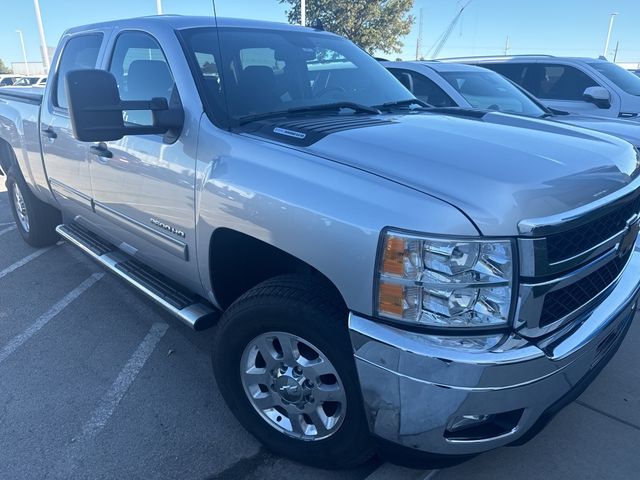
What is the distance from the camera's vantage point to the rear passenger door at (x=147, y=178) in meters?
2.65

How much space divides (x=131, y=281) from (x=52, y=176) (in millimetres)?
1564

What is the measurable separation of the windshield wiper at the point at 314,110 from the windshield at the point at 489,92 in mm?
3499

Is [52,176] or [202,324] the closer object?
[202,324]

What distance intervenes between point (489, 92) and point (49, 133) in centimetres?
480

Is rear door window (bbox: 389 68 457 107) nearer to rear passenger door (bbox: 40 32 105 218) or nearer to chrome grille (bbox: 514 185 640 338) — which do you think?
rear passenger door (bbox: 40 32 105 218)

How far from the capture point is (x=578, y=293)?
2.07 metres

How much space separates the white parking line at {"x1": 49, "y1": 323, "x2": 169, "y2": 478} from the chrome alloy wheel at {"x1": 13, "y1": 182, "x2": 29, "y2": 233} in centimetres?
241

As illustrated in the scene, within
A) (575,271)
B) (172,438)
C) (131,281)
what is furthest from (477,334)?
(131,281)

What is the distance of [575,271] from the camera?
1.98 meters

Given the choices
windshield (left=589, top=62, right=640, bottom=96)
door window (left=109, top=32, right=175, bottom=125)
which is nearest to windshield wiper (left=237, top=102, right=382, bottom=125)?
door window (left=109, top=32, right=175, bottom=125)

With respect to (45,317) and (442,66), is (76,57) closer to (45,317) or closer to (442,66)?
(45,317)

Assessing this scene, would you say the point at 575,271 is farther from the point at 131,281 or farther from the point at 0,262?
the point at 0,262

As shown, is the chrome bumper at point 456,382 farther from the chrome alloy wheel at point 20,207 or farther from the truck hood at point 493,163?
the chrome alloy wheel at point 20,207

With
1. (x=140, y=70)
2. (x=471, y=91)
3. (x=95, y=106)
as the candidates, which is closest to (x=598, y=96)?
(x=471, y=91)
